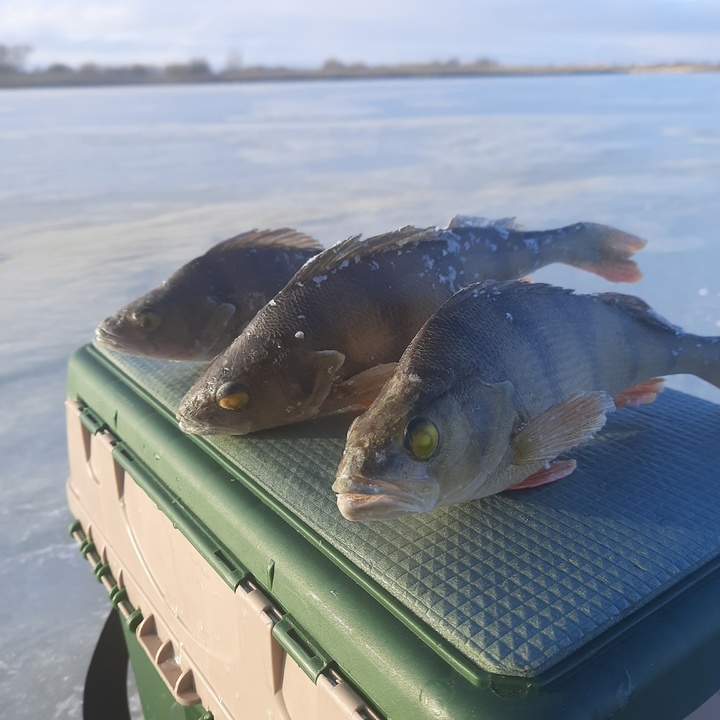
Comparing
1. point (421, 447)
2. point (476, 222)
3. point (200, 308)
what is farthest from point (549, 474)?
point (200, 308)

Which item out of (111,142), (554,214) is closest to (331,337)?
(554,214)

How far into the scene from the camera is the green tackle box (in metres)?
0.95

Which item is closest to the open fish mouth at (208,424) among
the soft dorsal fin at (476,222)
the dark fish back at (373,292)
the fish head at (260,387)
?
the fish head at (260,387)

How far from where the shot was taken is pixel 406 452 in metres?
1.10

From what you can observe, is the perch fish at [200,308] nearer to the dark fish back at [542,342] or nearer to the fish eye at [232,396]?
the fish eye at [232,396]

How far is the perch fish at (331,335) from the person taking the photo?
1526 millimetres

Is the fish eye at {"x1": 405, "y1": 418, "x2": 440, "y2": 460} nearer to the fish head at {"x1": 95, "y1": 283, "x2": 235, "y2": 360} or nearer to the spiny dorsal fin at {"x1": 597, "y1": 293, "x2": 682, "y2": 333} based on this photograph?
the spiny dorsal fin at {"x1": 597, "y1": 293, "x2": 682, "y2": 333}

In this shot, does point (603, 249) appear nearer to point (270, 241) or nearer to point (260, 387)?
point (270, 241)

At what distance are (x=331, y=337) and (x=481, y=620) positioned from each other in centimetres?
70

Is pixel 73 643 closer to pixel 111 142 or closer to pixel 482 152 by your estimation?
pixel 482 152

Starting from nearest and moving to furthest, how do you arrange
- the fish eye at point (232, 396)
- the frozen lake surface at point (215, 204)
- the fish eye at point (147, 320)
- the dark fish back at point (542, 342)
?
the dark fish back at point (542, 342)
the fish eye at point (232, 396)
the fish eye at point (147, 320)
the frozen lake surface at point (215, 204)

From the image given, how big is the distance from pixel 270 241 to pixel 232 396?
1.92 feet

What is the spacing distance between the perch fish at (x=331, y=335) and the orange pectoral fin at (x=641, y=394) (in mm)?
428

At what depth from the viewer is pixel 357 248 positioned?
161cm
